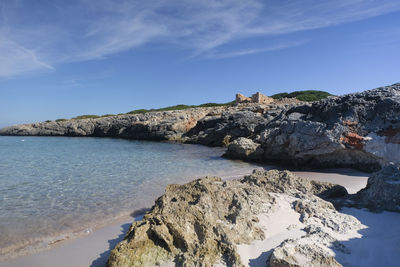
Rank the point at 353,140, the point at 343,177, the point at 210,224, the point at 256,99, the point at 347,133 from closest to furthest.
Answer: the point at 210,224
the point at 343,177
the point at 353,140
the point at 347,133
the point at 256,99

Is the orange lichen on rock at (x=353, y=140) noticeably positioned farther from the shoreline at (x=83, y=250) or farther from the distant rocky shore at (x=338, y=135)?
the shoreline at (x=83, y=250)

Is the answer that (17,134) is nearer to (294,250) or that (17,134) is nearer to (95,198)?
(95,198)

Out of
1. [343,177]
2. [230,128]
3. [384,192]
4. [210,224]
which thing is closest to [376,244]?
[384,192]

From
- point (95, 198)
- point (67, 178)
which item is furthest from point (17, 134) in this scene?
point (95, 198)

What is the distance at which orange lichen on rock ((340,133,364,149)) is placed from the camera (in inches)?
367

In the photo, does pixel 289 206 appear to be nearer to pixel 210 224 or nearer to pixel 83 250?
pixel 210 224

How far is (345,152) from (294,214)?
6.75 metres

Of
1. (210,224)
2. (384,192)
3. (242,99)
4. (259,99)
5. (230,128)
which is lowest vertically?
(210,224)

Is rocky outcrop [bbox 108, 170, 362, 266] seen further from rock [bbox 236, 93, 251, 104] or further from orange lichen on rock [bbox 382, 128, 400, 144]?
rock [bbox 236, 93, 251, 104]

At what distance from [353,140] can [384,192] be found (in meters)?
5.31

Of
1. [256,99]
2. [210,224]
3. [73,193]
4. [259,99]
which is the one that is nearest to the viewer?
[210,224]

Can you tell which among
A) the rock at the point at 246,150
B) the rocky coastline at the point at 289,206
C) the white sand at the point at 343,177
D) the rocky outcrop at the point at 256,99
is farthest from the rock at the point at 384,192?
the rocky outcrop at the point at 256,99

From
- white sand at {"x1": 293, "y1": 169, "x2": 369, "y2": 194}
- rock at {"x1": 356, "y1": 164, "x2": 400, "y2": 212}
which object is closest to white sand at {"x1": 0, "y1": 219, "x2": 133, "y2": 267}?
rock at {"x1": 356, "y1": 164, "x2": 400, "y2": 212}

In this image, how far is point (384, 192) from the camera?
468 centimetres
